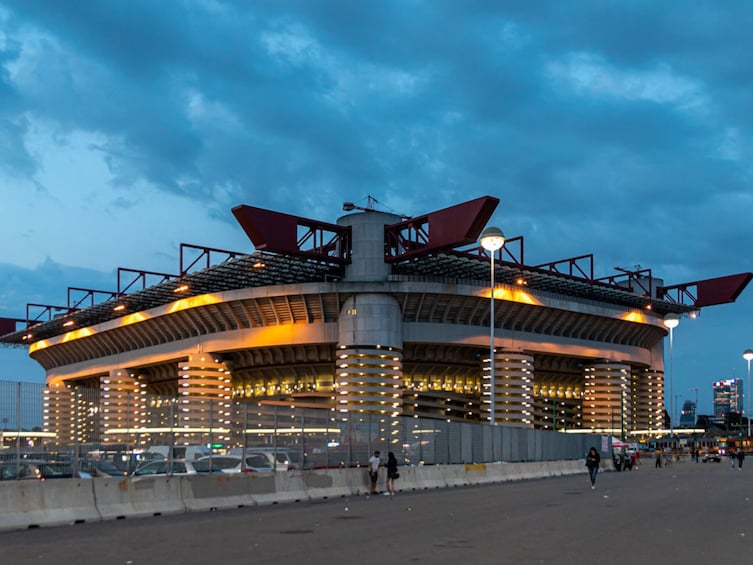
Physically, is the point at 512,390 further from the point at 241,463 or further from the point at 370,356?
the point at 241,463

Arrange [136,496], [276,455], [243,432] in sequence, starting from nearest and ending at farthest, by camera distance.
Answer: [136,496] < [243,432] < [276,455]

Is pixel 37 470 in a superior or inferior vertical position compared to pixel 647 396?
superior

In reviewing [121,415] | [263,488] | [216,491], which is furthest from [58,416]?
[263,488]

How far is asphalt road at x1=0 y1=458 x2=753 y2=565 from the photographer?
1441cm

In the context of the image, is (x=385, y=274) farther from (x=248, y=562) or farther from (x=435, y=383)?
(x=248, y=562)

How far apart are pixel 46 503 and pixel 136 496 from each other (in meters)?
2.72

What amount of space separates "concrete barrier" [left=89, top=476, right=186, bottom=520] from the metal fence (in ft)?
3.28

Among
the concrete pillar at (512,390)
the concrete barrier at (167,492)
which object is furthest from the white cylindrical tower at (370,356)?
the concrete barrier at (167,492)

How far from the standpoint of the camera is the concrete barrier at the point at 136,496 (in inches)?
845

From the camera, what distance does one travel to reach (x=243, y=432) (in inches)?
1102

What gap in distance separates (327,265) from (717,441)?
114 metres

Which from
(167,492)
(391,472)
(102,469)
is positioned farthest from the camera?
(391,472)

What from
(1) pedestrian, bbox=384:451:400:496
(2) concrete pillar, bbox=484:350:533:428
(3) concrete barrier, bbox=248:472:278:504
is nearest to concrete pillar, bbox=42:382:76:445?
(3) concrete barrier, bbox=248:472:278:504

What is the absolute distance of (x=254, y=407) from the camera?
2880 cm
